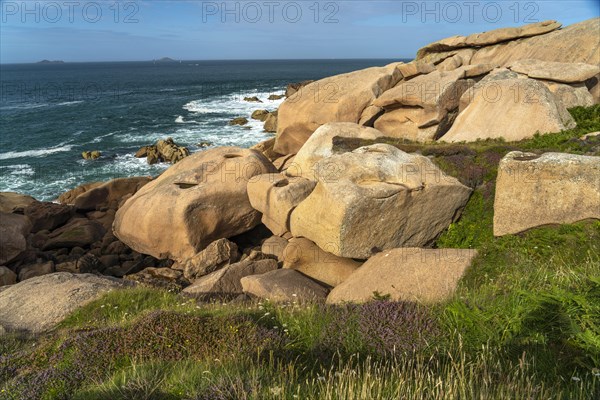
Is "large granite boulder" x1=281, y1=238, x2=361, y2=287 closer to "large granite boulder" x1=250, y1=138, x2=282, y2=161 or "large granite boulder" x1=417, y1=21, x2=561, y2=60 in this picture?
"large granite boulder" x1=250, y1=138, x2=282, y2=161

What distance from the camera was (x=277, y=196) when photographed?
17016 mm

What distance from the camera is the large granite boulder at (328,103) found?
2767 centimetres

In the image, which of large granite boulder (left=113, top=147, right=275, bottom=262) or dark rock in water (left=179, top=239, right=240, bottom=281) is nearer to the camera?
dark rock in water (left=179, top=239, right=240, bottom=281)

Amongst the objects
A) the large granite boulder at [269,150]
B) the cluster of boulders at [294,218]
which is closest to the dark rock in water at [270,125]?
the large granite boulder at [269,150]

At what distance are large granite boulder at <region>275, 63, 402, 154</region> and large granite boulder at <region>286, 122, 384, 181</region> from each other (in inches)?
209

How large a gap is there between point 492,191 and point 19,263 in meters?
18.6

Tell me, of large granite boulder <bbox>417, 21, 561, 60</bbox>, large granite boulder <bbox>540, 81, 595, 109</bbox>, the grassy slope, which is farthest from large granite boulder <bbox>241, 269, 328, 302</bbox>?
large granite boulder <bbox>417, 21, 561, 60</bbox>

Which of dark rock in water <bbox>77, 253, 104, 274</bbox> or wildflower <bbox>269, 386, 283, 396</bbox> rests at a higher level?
wildflower <bbox>269, 386, 283, 396</bbox>

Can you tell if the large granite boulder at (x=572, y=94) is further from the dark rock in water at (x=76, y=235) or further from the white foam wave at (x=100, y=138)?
the white foam wave at (x=100, y=138)

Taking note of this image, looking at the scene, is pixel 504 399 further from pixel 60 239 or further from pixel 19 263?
pixel 60 239

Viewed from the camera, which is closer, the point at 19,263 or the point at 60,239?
the point at 19,263

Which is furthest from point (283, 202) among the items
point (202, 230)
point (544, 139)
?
point (544, 139)

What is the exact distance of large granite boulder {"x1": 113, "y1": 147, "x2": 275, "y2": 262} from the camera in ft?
61.2

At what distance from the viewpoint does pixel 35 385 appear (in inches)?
243
